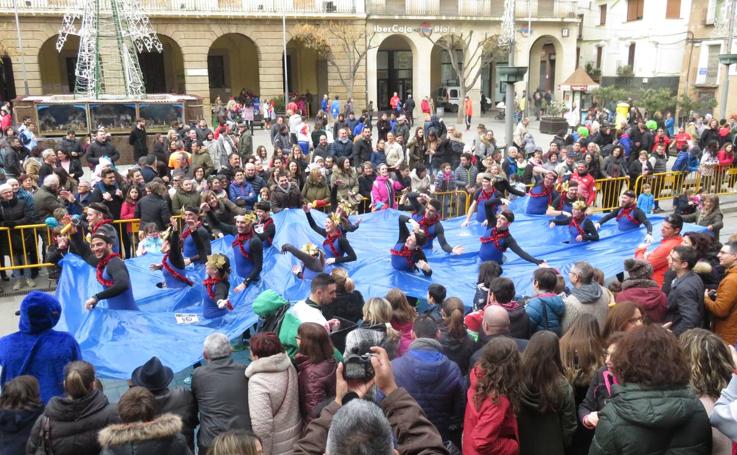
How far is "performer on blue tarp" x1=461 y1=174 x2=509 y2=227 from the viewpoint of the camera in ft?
33.5

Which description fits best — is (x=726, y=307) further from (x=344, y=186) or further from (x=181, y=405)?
(x=344, y=186)

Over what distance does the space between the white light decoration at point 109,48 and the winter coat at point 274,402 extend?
18617mm

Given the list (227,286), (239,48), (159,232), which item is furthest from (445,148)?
(239,48)

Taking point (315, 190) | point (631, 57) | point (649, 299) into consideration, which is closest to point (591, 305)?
point (649, 299)

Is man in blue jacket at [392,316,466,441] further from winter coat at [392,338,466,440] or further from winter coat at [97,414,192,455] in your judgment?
winter coat at [97,414,192,455]

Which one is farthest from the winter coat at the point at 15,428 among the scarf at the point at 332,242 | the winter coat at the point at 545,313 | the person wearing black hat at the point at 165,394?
the scarf at the point at 332,242

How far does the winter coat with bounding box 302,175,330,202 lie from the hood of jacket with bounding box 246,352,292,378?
759 centimetres

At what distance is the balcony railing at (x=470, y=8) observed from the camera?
34.7m

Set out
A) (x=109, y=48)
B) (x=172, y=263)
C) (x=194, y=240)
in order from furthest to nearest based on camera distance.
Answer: (x=109, y=48) → (x=194, y=240) → (x=172, y=263)

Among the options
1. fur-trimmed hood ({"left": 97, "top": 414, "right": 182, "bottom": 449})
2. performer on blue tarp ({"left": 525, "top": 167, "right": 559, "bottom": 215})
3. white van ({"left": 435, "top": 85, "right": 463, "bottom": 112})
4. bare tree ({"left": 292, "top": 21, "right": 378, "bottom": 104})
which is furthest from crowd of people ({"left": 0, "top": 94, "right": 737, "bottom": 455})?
white van ({"left": 435, "top": 85, "right": 463, "bottom": 112})

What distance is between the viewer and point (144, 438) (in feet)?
11.9

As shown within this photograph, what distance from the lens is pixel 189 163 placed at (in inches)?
549

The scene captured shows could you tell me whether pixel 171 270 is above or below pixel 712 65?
below

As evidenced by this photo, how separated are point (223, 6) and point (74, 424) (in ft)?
102
